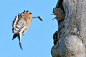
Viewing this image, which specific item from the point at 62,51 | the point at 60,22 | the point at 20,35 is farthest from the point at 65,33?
the point at 20,35

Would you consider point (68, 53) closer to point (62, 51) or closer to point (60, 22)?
point (62, 51)

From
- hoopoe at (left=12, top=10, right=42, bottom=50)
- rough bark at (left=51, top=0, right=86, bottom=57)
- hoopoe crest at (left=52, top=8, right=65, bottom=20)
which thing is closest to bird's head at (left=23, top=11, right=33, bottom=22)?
hoopoe at (left=12, top=10, right=42, bottom=50)

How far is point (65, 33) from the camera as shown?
4133 millimetres

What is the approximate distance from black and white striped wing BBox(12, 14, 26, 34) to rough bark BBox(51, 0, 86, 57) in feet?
3.03

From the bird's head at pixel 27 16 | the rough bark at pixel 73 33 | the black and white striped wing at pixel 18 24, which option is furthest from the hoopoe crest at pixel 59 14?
the black and white striped wing at pixel 18 24

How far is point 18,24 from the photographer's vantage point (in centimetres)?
484

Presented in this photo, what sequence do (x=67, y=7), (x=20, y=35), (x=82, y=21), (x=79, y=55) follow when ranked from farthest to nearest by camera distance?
1. (x=20, y=35)
2. (x=67, y=7)
3. (x=82, y=21)
4. (x=79, y=55)

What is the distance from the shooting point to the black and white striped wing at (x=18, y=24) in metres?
4.83

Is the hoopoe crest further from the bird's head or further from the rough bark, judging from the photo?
the bird's head

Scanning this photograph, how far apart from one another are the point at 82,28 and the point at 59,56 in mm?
597

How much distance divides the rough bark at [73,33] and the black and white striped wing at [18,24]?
0.92m

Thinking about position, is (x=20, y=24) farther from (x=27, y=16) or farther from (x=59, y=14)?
(x=59, y=14)

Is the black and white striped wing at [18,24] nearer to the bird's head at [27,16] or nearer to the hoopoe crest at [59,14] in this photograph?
the bird's head at [27,16]

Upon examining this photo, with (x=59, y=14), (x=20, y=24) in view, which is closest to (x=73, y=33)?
(x=59, y=14)
